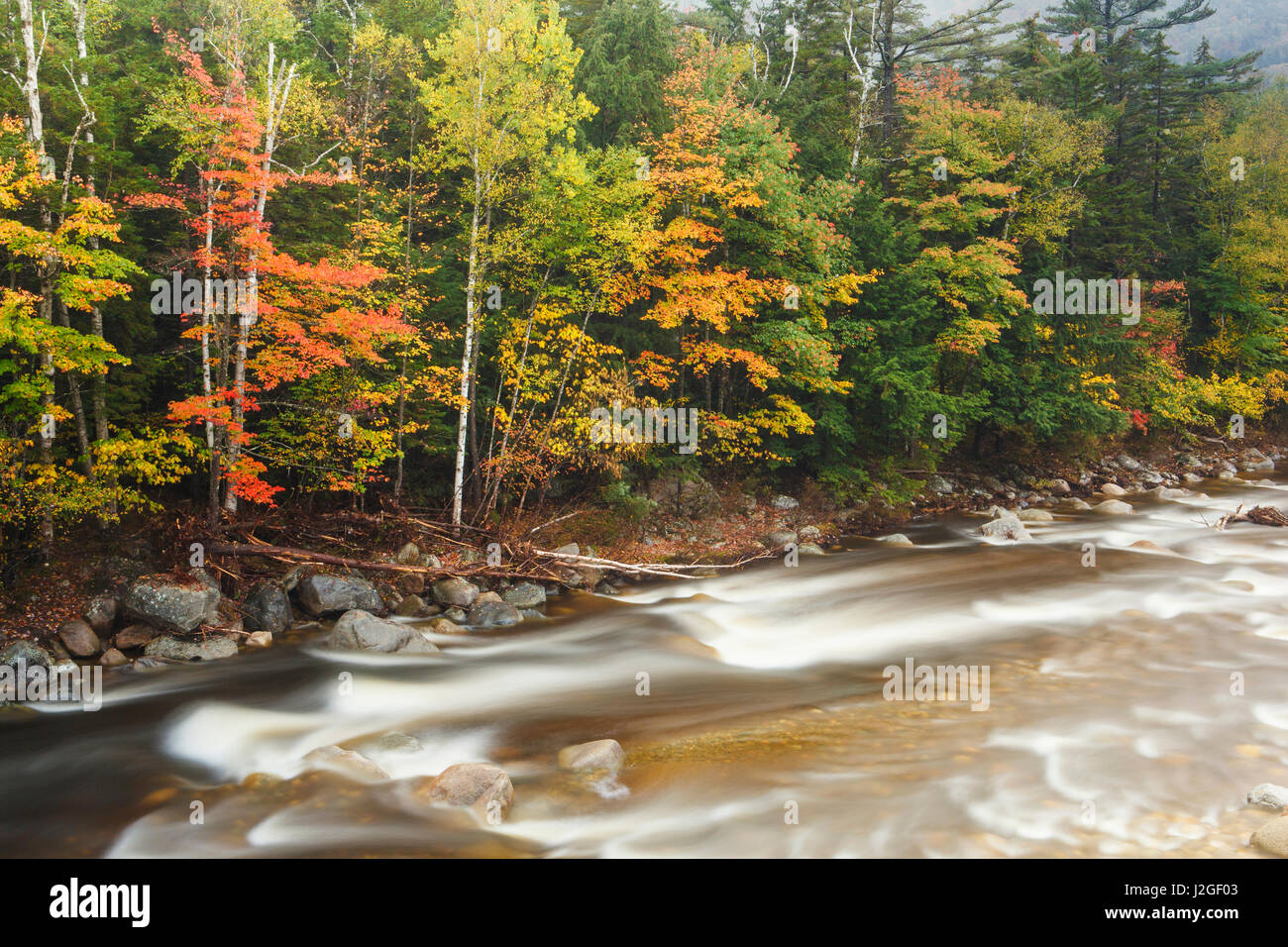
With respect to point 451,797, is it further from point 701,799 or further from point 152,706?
point 152,706

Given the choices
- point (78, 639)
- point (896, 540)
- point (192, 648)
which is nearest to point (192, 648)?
point (192, 648)

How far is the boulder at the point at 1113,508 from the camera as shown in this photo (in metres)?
22.7

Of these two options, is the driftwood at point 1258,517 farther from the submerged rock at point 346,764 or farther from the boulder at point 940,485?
the submerged rock at point 346,764

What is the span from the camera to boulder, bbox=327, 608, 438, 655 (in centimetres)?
1208

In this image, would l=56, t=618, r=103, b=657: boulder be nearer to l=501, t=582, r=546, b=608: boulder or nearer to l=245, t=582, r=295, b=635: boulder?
l=245, t=582, r=295, b=635: boulder

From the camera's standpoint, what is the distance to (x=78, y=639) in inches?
441

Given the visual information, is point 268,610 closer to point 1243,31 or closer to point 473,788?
point 473,788

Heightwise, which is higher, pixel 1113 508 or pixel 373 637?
pixel 1113 508

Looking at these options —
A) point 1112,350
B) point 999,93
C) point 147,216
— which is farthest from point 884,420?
point 147,216

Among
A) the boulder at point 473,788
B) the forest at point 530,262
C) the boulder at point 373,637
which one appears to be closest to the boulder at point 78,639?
the forest at point 530,262

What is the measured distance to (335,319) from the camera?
13320mm

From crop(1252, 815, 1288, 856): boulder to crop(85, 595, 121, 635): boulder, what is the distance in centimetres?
1444

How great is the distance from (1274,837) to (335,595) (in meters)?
12.9

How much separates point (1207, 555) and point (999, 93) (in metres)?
19.1
